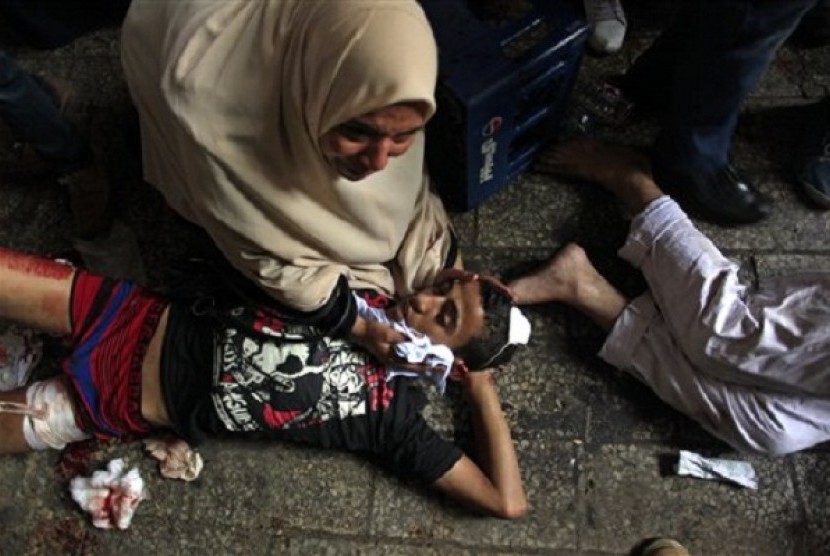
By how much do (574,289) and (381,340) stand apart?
0.57 m

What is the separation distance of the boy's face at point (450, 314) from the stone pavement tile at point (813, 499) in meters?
0.90

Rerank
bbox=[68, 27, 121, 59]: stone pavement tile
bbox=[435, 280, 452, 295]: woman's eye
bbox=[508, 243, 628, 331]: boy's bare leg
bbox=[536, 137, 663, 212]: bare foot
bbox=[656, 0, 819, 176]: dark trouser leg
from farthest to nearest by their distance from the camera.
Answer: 1. bbox=[68, 27, 121, 59]: stone pavement tile
2. bbox=[536, 137, 663, 212]: bare foot
3. bbox=[508, 243, 628, 331]: boy's bare leg
4. bbox=[435, 280, 452, 295]: woman's eye
5. bbox=[656, 0, 819, 176]: dark trouser leg

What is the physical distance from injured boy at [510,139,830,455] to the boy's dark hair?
0.21 meters

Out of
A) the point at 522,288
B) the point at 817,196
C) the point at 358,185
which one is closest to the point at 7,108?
the point at 358,185

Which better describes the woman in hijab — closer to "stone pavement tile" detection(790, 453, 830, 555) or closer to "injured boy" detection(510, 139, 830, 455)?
"injured boy" detection(510, 139, 830, 455)

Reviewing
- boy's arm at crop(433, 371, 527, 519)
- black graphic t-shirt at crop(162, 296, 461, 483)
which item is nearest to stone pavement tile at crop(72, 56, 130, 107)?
black graphic t-shirt at crop(162, 296, 461, 483)

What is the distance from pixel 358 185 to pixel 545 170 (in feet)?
2.89

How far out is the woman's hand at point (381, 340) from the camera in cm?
192

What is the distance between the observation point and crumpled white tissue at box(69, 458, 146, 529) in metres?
2.04

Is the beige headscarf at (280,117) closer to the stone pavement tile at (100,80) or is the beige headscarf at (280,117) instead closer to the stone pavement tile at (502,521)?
the stone pavement tile at (502,521)

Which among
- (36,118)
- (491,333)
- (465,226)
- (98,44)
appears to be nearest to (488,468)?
(491,333)

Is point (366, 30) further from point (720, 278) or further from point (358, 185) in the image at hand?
point (720, 278)

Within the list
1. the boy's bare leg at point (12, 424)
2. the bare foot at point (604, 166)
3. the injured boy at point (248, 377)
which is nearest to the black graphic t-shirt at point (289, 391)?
the injured boy at point (248, 377)

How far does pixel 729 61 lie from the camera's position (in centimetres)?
181
